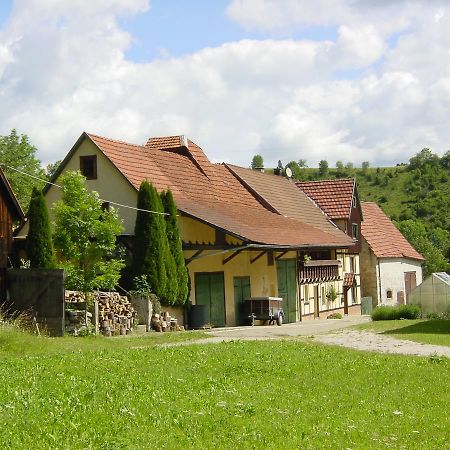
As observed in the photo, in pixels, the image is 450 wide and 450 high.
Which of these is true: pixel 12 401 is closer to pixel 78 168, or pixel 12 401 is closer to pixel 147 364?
pixel 147 364

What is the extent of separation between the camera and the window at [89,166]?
33844 millimetres

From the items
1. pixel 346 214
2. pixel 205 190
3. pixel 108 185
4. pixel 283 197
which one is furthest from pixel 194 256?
pixel 346 214

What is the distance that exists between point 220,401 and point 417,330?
661 inches

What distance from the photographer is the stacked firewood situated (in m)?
26.2

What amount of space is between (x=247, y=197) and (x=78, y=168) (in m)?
11.4

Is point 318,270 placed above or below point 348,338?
above

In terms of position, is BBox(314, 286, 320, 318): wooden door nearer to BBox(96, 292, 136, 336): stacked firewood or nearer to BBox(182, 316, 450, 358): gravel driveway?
BBox(182, 316, 450, 358): gravel driveway

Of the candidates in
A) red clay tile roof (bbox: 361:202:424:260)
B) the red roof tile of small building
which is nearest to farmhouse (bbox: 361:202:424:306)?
red clay tile roof (bbox: 361:202:424:260)

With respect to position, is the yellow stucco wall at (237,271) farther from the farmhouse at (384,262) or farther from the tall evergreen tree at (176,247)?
the farmhouse at (384,262)

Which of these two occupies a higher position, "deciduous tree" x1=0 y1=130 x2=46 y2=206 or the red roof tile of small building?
"deciduous tree" x1=0 y1=130 x2=46 y2=206

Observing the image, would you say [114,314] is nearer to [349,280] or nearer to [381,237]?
[349,280]

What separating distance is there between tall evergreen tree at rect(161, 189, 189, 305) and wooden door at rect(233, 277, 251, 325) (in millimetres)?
4357

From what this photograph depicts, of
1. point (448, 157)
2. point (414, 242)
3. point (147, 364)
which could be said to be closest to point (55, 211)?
point (147, 364)

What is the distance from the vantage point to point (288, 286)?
132 ft
